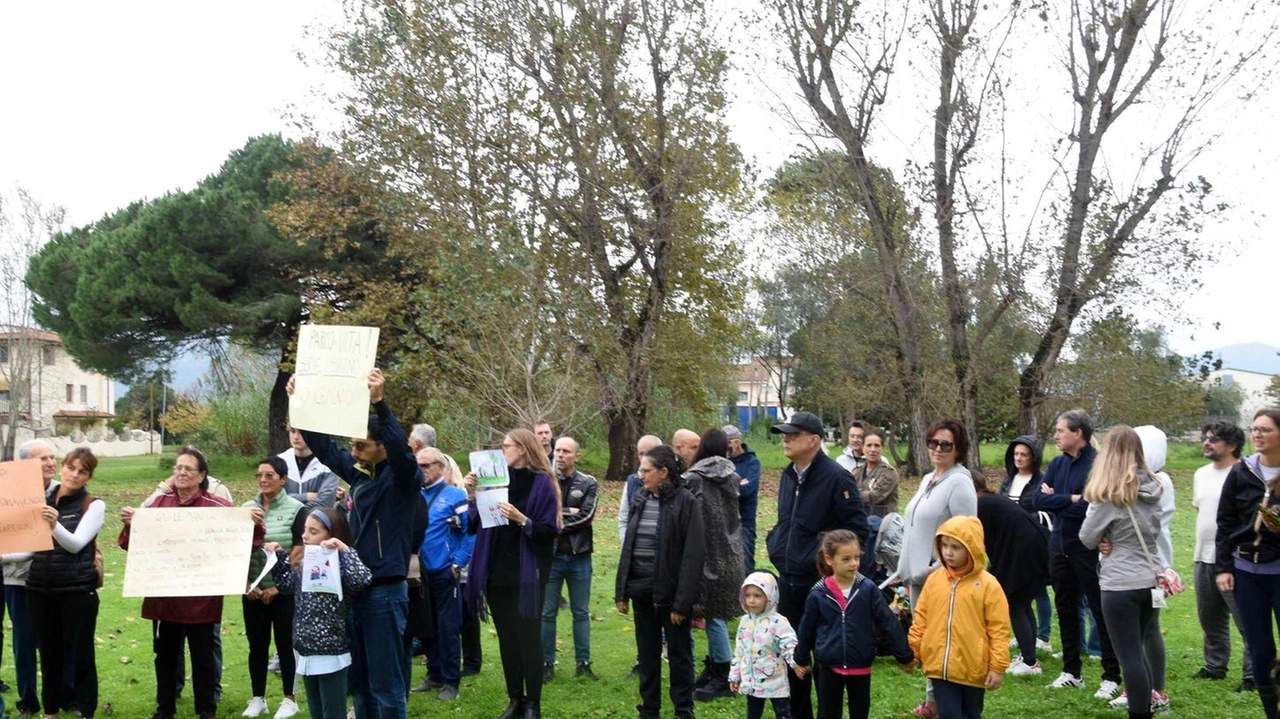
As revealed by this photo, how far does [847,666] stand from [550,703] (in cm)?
273

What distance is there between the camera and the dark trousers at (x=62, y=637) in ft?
24.0

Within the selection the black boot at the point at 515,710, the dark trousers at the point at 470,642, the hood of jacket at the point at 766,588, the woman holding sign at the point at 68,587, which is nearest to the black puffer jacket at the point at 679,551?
the hood of jacket at the point at 766,588

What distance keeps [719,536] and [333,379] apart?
2.82 meters

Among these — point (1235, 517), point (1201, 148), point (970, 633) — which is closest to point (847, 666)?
point (970, 633)

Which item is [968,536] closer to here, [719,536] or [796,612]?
[796,612]

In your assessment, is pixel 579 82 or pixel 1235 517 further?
pixel 579 82

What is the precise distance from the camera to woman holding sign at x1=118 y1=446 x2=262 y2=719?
7199 mm

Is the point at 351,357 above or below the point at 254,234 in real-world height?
below

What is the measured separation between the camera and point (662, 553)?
726cm

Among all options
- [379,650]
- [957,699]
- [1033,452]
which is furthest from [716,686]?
[1033,452]

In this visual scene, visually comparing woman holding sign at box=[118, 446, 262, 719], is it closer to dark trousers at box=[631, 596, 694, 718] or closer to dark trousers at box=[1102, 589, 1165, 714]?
dark trousers at box=[631, 596, 694, 718]

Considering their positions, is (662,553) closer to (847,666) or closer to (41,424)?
(847,666)

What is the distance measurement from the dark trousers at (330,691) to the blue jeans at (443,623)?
1940 mm

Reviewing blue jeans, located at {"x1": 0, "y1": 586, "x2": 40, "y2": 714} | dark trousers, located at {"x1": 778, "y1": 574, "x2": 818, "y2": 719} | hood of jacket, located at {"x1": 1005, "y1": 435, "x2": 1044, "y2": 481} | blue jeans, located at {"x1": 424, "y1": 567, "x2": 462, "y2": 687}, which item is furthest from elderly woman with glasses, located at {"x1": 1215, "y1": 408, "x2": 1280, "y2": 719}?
blue jeans, located at {"x1": 0, "y1": 586, "x2": 40, "y2": 714}
